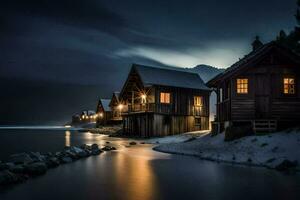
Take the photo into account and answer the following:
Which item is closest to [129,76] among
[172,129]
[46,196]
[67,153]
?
[172,129]

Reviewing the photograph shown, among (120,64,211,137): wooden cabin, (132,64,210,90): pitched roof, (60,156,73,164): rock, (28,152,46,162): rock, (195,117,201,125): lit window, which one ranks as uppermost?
(132,64,210,90): pitched roof

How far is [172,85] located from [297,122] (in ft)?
74.1

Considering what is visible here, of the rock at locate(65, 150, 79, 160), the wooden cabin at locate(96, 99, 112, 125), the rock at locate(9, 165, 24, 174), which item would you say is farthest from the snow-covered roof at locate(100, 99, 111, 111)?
the rock at locate(9, 165, 24, 174)

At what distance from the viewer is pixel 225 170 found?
55.4 feet

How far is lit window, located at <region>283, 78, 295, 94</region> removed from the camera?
25511 mm

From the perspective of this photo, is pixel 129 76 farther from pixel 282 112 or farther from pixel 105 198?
pixel 105 198

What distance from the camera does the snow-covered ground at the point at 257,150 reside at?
60.0 feet

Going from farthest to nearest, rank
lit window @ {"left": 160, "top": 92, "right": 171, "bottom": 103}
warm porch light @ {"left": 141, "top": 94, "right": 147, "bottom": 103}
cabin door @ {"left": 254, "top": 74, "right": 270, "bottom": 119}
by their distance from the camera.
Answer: warm porch light @ {"left": 141, "top": 94, "right": 147, "bottom": 103}
lit window @ {"left": 160, "top": 92, "right": 171, "bottom": 103}
cabin door @ {"left": 254, "top": 74, "right": 270, "bottom": 119}

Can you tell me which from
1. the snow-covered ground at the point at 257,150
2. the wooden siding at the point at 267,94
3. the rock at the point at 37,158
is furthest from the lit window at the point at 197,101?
the rock at the point at 37,158

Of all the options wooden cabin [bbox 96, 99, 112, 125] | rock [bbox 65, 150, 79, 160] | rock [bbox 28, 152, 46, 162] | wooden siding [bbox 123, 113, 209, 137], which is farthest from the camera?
wooden cabin [bbox 96, 99, 112, 125]

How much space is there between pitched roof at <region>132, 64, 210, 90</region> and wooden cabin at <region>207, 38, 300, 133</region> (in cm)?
1924

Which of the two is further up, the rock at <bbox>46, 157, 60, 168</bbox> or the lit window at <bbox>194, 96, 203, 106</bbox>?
the lit window at <bbox>194, 96, 203, 106</bbox>

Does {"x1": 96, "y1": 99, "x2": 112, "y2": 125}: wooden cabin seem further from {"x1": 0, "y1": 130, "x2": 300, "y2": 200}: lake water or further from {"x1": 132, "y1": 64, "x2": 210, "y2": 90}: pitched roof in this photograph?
{"x1": 0, "y1": 130, "x2": 300, "y2": 200}: lake water

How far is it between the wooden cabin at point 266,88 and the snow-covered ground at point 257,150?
9.93ft
